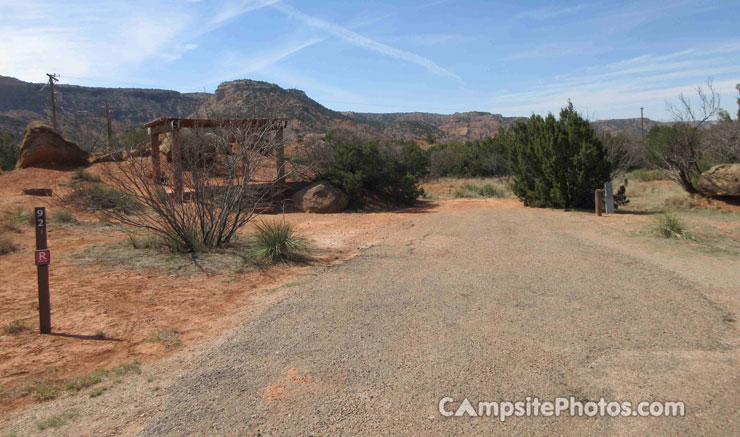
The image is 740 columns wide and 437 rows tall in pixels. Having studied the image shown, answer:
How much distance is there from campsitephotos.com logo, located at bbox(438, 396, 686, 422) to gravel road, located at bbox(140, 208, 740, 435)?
0.07 metres

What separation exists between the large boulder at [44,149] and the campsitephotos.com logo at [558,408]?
2541 cm

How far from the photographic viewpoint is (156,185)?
957 centimetres

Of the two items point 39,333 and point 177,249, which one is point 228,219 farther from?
point 39,333

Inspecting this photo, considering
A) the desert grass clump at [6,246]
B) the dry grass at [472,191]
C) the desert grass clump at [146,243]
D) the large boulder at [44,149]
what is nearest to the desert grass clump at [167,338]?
the desert grass clump at [146,243]

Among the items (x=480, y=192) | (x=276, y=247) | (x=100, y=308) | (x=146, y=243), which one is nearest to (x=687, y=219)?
(x=480, y=192)

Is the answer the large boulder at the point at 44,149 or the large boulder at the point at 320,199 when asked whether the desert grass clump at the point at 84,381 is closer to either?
the large boulder at the point at 320,199

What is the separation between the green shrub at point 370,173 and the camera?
67.1 ft

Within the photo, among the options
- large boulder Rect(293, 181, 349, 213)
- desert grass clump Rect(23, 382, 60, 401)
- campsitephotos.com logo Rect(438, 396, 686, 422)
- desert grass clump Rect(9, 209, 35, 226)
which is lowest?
campsitephotos.com logo Rect(438, 396, 686, 422)

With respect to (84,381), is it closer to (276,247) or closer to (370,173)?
(276,247)

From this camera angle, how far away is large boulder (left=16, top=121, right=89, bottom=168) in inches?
901

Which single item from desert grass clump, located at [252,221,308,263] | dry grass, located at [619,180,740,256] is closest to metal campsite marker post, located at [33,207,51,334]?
desert grass clump, located at [252,221,308,263]

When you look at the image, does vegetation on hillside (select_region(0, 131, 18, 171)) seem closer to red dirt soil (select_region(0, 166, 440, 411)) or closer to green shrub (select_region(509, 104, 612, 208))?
red dirt soil (select_region(0, 166, 440, 411))

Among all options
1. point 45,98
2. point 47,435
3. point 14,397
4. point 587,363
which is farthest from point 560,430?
point 45,98

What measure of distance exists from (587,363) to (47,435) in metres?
4.35
